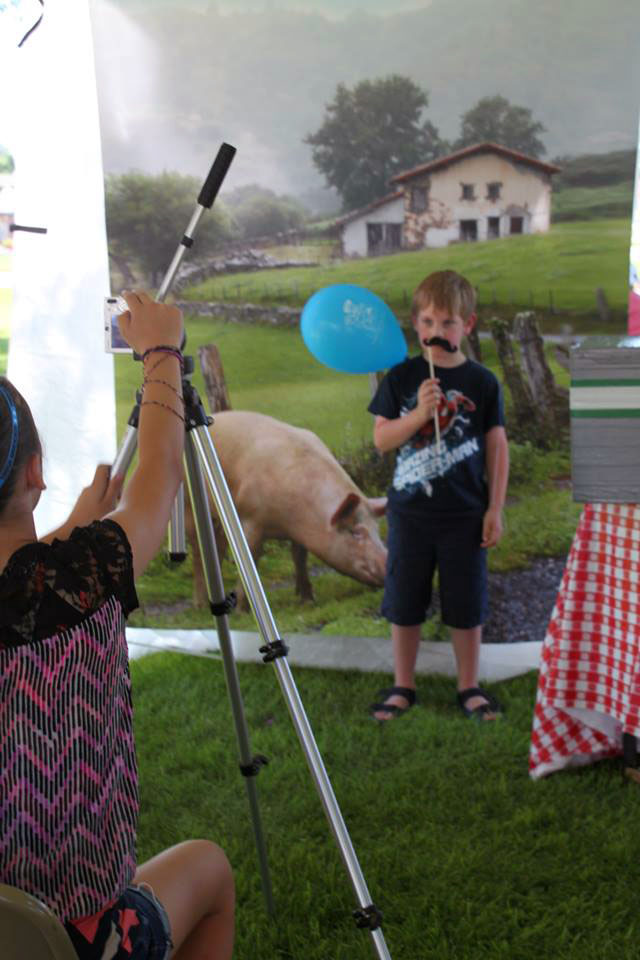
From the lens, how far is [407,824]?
2389 mm

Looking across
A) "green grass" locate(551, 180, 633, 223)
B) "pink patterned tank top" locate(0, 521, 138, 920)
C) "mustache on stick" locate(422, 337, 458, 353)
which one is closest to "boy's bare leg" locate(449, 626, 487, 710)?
"mustache on stick" locate(422, 337, 458, 353)

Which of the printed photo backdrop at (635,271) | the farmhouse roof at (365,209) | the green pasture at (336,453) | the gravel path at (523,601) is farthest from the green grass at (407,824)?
the farmhouse roof at (365,209)

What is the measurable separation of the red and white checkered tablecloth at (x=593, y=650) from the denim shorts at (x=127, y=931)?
61.1 inches

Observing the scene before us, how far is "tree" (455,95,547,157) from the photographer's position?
3.02 metres

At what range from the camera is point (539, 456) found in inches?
128

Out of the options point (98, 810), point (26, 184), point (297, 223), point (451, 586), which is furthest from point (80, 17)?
point (98, 810)

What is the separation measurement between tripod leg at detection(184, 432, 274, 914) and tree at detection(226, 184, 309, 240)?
1.80m

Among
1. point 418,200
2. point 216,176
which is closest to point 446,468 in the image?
point 418,200

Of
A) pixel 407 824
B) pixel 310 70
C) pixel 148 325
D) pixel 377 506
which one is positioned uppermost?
pixel 310 70

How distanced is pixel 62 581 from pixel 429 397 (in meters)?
1.81

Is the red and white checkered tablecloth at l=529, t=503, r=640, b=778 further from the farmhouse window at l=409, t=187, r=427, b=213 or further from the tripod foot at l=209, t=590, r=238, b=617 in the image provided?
the farmhouse window at l=409, t=187, r=427, b=213

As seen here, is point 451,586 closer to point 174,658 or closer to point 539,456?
point 539,456

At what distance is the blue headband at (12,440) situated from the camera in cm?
105

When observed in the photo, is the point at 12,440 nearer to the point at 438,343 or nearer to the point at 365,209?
the point at 438,343
